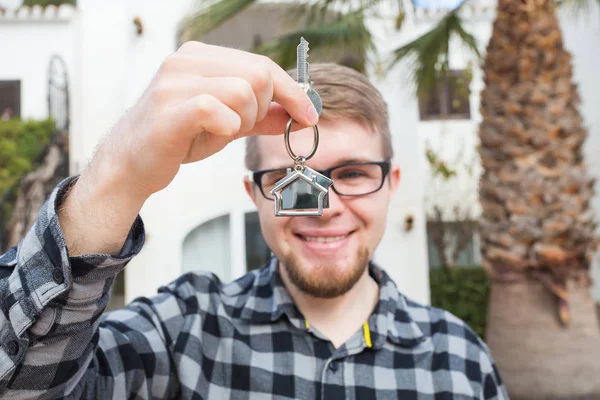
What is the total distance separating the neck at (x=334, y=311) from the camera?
155 cm

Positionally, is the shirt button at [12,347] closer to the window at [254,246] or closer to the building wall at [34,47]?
the window at [254,246]

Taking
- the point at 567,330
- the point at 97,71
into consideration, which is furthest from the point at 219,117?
the point at 97,71

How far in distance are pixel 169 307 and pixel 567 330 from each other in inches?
158

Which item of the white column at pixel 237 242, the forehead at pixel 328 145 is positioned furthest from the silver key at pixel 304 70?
the white column at pixel 237 242

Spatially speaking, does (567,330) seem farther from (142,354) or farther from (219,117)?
(219,117)

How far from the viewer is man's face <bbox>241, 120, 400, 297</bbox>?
57.7 inches

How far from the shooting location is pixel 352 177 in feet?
4.98

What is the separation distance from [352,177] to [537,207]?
3448 mm

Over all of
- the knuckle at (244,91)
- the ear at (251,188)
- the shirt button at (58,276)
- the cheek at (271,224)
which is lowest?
the shirt button at (58,276)

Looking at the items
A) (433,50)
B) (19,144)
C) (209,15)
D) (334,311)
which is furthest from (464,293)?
(334,311)

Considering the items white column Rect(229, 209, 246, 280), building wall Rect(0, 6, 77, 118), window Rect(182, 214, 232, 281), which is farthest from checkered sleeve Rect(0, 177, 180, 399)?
building wall Rect(0, 6, 77, 118)

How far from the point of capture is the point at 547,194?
445 centimetres

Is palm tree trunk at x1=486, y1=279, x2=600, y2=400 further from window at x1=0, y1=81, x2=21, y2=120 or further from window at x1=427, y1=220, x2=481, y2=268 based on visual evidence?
window at x1=0, y1=81, x2=21, y2=120

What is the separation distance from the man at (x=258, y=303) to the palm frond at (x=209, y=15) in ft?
11.1
